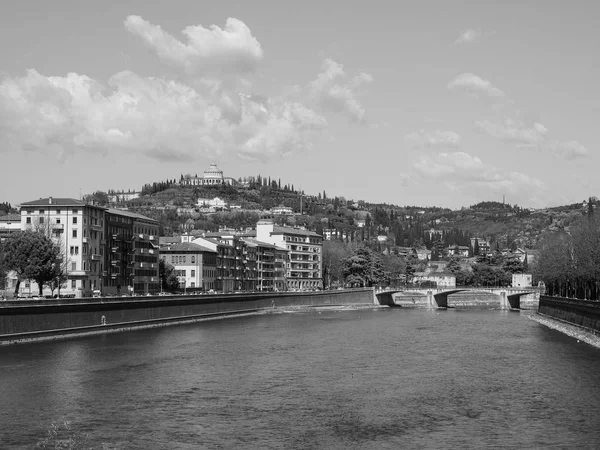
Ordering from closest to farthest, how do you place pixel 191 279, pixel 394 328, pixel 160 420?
pixel 160 420, pixel 394 328, pixel 191 279

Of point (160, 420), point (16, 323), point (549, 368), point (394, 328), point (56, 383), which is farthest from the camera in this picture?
point (394, 328)

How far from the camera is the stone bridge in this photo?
168 metres

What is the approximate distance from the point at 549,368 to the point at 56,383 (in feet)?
110

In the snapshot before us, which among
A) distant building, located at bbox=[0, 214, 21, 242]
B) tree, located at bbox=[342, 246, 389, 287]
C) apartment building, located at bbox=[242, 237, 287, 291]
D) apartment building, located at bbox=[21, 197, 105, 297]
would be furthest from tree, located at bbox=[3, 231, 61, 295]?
tree, located at bbox=[342, 246, 389, 287]

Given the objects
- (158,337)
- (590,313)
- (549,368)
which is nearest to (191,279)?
(158,337)

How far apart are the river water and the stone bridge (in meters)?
86.8

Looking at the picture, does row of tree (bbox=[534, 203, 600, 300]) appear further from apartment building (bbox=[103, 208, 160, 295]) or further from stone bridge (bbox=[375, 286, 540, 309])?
apartment building (bbox=[103, 208, 160, 295])

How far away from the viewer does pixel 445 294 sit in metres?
178

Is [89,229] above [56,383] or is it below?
above

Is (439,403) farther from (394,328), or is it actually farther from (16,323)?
(394,328)

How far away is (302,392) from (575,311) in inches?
2263

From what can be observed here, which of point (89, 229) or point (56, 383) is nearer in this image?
point (56, 383)

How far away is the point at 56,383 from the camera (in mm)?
50594

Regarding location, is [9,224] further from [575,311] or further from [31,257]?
[575,311]
